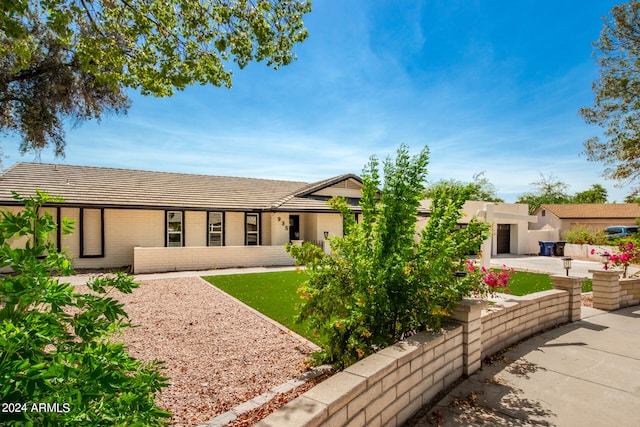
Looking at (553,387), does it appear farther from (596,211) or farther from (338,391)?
(596,211)

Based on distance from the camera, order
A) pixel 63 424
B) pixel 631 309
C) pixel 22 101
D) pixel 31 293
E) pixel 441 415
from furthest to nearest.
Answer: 1. pixel 22 101
2. pixel 631 309
3. pixel 441 415
4. pixel 31 293
5. pixel 63 424

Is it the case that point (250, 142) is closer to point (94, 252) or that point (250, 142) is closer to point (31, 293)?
point (94, 252)

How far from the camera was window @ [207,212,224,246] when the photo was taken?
18.6 m

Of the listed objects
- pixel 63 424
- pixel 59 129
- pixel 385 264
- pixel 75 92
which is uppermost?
pixel 75 92

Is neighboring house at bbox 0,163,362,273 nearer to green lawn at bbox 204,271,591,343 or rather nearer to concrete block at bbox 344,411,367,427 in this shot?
green lawn at bbox 204,271,591,343

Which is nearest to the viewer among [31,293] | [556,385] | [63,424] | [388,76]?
[63,424]

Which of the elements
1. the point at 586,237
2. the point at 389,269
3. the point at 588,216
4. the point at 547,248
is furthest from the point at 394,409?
the point at 588,216

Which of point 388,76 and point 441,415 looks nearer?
point 441,415

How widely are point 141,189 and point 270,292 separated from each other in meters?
11.5

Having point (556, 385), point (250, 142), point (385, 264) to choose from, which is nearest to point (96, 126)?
point (250, 142)

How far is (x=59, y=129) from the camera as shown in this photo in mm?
12570

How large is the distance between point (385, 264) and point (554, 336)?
4.55 metres

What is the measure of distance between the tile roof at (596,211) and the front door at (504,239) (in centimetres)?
1678

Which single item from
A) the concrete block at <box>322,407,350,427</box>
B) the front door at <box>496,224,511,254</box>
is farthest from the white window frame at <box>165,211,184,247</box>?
the front door at <box>496,224,511,254</box>
